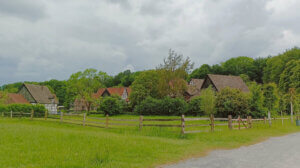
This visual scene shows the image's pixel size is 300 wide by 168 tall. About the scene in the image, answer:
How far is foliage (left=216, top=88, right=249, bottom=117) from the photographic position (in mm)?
27953

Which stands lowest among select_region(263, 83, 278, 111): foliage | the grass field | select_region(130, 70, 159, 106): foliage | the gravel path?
the gravel path

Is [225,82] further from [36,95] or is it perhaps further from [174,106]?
[36,95]

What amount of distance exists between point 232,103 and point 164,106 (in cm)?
1358

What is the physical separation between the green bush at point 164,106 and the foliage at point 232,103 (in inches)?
363

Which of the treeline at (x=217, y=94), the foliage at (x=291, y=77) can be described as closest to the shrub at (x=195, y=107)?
the treeline at (x=217, y=94)

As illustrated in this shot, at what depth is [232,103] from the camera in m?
28.5

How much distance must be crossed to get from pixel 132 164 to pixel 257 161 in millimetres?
4477

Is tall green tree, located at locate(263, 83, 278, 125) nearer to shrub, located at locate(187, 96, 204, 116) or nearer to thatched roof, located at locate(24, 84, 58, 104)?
shrub, located at locate(187, 96, 204, 116)

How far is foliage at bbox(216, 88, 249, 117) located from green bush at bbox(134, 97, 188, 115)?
921 cm

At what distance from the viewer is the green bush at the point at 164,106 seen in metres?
39.0

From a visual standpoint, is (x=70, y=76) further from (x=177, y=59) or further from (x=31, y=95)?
(x=177, y=59)

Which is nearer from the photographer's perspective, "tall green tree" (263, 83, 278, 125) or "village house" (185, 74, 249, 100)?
"tall green tree" (263, 83, 278, 125)

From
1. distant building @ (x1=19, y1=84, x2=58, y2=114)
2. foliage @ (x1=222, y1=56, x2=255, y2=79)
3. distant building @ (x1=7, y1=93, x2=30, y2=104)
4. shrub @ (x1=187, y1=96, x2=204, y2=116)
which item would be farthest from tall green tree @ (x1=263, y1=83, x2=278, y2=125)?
distant building @ (x1=7, y1=93, x2=30, y2=104)

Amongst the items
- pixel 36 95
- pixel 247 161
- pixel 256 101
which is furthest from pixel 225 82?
pixel 36 95
